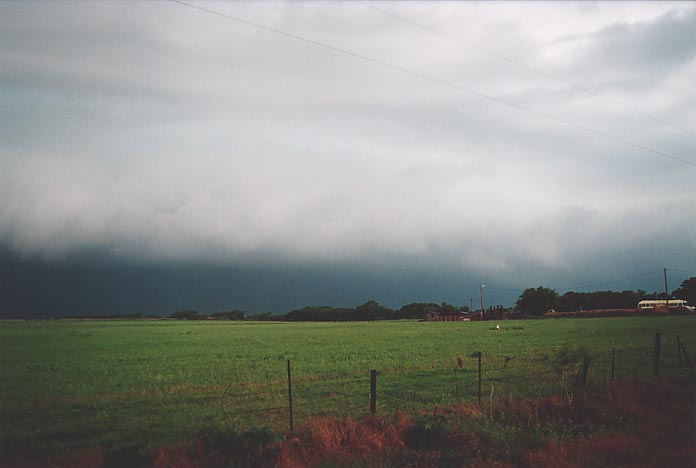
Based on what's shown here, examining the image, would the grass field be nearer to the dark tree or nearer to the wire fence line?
the wire fence line

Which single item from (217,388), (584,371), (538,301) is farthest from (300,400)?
(538,301)

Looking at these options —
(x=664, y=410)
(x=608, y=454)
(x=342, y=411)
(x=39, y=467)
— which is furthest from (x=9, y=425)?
(x=664, y=410)

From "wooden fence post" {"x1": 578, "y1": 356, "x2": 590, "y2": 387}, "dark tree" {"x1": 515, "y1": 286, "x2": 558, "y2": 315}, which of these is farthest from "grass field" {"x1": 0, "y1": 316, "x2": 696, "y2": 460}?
"dark tree" {"x1": 515, "y1": 286, "x2": 558, "y2": 315}

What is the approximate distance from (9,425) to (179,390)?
7.28m

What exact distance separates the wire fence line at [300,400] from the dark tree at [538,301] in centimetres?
16040

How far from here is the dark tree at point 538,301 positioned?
180 m

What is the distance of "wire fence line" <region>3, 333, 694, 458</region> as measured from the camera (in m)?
14.5

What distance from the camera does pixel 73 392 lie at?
22.6 metres

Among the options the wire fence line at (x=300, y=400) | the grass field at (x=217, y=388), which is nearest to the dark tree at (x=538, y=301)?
the grass field at (x=217, y=388)

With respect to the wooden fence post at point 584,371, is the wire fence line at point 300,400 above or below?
below

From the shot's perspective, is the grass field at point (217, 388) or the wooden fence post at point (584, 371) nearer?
the grass field at point (217, 388)

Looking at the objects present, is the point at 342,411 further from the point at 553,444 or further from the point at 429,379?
the point at 429,379

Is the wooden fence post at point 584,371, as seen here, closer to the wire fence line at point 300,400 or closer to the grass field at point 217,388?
the wire fence line at point 300,400

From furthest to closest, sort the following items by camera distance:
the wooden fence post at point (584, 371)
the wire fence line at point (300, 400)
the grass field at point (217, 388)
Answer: the wooden fence post at point (584, 371), the grass field at point (217, 388), the wire fence line at point (300, 400)
